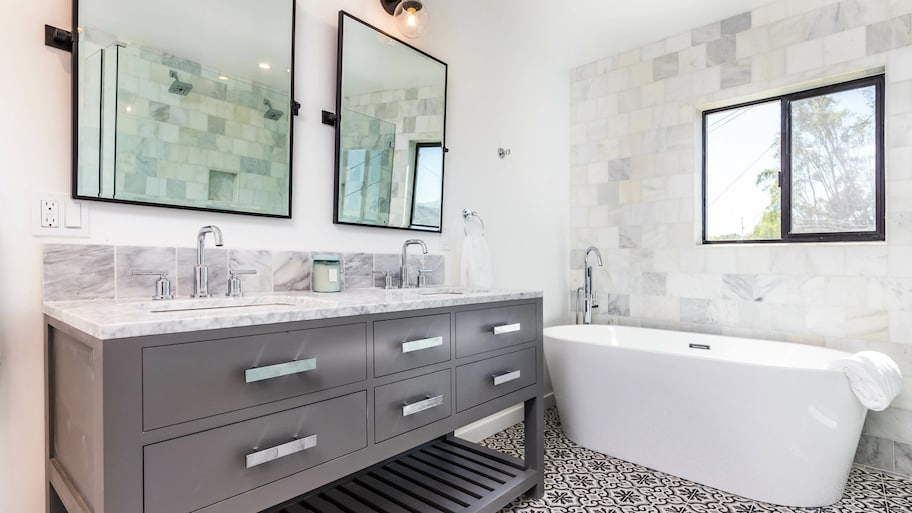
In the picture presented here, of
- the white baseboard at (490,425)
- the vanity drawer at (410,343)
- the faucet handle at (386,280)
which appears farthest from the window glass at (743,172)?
the vanity drawer at (410,343)

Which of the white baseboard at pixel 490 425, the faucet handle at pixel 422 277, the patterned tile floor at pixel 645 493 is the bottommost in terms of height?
the patterned tile floor at pixel 645 493

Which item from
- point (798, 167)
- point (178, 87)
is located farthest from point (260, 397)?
point (798, 167)

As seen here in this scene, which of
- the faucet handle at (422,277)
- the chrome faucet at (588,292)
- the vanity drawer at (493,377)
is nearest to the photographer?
the vanity drawer at (493,377)

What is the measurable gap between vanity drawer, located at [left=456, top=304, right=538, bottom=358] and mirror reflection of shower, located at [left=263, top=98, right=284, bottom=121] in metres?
0.99

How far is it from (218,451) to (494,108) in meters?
2.31

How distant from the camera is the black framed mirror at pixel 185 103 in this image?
1.31 metres

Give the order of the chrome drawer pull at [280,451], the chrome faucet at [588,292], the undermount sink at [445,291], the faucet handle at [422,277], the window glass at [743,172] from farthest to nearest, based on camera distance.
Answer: the chrome faucet at [588,292] < the window glass at [743,172] < the faucet handle at [422,277] < the undermount sink at [445,291] < the chrome drawer pull at [280,451]

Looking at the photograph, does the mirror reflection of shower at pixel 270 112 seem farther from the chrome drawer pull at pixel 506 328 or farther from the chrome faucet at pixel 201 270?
the chrome drawer pull at pixel 506 328

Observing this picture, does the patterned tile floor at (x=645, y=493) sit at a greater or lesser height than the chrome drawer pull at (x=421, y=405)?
lesser

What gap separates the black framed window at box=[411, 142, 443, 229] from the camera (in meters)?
2.27

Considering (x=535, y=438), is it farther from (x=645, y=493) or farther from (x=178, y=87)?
(x=178, y=87)

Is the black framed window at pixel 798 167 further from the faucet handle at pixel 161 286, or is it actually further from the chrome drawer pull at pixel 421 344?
the faucet handle at pixel 161 286

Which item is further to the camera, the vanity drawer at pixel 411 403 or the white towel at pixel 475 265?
the white towel at pixel 475 265

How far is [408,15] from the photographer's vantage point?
2.10 metres
